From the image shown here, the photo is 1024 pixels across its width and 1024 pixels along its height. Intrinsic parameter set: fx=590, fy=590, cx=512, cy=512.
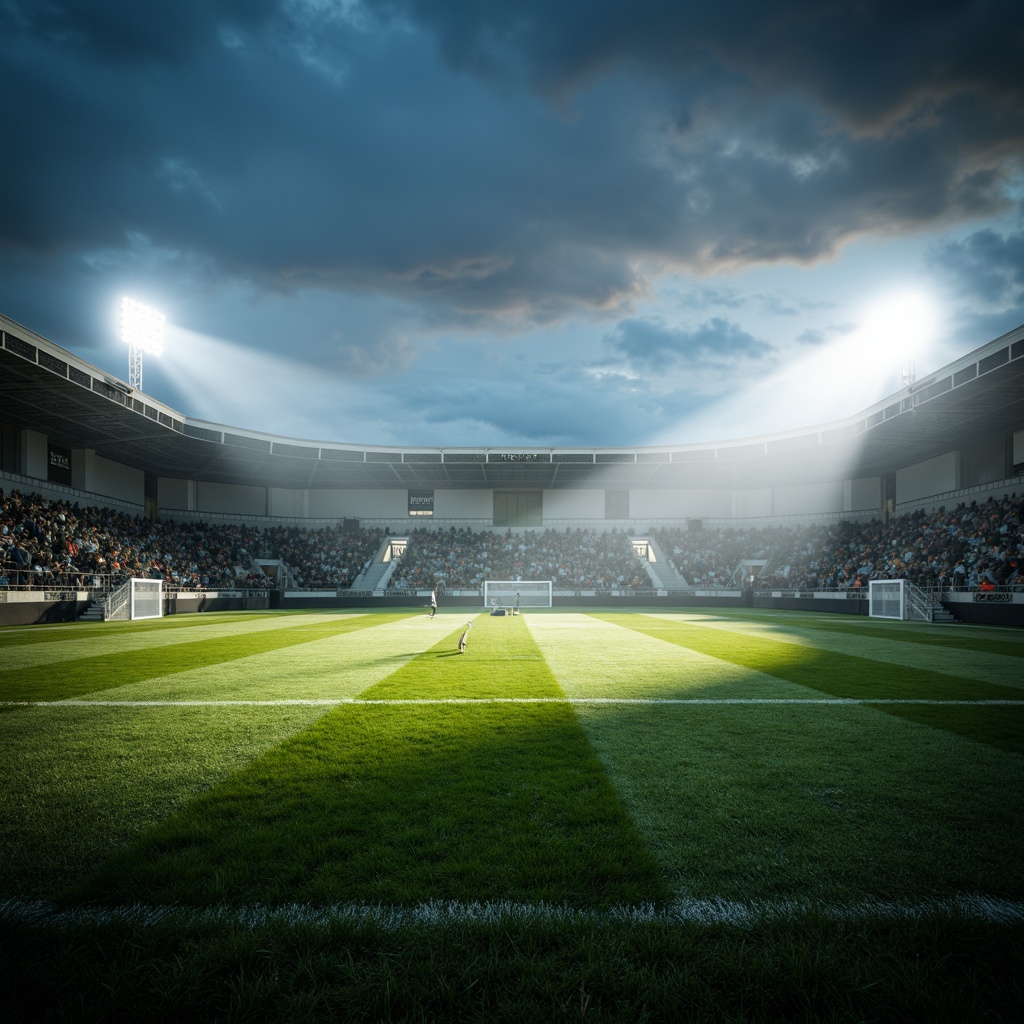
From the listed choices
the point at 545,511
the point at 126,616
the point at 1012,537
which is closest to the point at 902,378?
the point at 1012,537

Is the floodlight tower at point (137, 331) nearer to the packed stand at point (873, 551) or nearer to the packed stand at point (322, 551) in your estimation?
the packed stand at point (322, 551)

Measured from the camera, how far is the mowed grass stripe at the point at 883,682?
607 cm

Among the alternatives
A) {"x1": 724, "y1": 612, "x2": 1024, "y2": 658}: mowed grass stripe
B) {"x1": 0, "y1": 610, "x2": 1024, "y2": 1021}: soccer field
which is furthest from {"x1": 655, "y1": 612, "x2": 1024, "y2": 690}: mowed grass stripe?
{"x1": 0, "y1": 610, "x2": 1024, "y2": 1021}: soccer field

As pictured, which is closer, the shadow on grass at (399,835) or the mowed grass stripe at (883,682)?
the shadow on grass at (399,835)

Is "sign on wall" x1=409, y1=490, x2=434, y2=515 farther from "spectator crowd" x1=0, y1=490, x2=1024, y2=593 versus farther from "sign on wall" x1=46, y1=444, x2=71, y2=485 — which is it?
"sign on wall" x1=46, y1=444, x2=71, y2=485

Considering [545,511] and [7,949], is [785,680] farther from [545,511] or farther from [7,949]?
[545,511]

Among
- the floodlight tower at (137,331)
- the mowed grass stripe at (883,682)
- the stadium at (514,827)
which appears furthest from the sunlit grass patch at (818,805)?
the floodlight tower at (137,331)

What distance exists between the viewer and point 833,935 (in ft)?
8.36

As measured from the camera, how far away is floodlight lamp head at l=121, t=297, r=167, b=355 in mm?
31359

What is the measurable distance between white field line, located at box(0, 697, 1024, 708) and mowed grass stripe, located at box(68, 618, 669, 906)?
1432 mm

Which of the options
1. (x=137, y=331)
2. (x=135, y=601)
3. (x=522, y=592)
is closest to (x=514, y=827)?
(x=135, y=601)

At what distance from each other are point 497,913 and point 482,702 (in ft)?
14.6

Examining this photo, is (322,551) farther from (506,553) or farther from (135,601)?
(135,601)

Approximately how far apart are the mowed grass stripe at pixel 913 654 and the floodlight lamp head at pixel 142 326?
108ft
